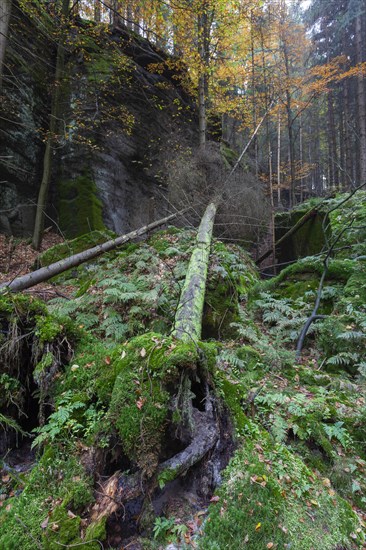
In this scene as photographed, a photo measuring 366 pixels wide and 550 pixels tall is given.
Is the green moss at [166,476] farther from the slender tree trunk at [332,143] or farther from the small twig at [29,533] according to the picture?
the slender tree trunk at [332,143]

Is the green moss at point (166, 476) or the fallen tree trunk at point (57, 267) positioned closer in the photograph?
the green moss at point (166, 476)

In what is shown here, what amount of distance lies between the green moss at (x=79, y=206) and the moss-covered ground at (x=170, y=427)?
7525 mm

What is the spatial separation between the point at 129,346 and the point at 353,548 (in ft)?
8.11

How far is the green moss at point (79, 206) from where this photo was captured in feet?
40.0

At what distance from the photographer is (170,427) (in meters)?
2.61

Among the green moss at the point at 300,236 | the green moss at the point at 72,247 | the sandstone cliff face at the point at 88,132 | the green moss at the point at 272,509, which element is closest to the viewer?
the green moss at the point at 272,509

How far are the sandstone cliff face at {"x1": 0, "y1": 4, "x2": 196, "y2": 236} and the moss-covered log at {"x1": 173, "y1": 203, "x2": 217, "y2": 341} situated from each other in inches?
236

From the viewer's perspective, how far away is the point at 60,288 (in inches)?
329

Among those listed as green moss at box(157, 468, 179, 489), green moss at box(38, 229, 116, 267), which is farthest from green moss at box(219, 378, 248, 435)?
green moss at box(38, 229, 116, 267)

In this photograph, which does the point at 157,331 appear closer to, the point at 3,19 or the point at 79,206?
the point at 3,19

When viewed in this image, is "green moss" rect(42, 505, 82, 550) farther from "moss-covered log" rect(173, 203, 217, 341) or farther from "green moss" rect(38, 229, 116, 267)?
"green moss" rect(38, 229, 116, 267)

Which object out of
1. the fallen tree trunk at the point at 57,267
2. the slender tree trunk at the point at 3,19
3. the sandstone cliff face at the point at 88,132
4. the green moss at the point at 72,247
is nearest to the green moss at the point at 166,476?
the fallen tree trunk at the point at 57,267

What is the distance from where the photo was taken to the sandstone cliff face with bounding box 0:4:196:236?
→ 11.7 meters

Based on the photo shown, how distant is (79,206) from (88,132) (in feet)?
11.2
